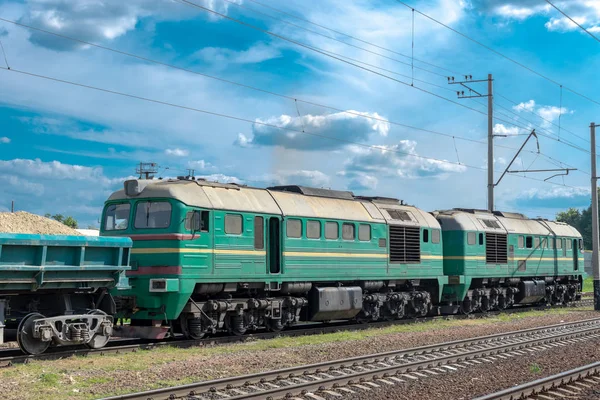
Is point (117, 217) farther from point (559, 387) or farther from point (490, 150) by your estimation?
point (490, 150)

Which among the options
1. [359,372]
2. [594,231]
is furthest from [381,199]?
[594,231]

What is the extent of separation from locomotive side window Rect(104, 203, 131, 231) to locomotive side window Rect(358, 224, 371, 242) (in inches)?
302

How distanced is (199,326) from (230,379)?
6.05 m

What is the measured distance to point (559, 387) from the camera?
12.9m

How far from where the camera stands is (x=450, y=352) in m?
16.9

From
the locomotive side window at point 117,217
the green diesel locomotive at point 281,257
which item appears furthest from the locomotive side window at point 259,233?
the locomotive side window at point 117,217

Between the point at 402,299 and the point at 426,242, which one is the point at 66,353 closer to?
the point at 402,299

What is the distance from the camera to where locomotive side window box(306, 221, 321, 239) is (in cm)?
2098

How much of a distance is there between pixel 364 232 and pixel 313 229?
2.60 metres

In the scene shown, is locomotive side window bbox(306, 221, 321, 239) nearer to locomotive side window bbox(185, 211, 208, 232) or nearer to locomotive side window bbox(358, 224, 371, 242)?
locomotive side window bbox(358, 224, 371, 242)

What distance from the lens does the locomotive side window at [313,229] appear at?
21.0 metres

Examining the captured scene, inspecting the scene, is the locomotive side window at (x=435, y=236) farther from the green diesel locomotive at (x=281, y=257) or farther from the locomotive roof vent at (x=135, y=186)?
the locomotive roof vent at (x=135, y=186)

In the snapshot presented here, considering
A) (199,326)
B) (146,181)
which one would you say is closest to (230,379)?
(199,326)

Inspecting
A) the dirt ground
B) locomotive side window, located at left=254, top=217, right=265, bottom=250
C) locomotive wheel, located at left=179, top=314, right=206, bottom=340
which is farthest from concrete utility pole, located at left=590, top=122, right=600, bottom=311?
locomotive wheel, located at left=179, top=314, right=206, bottom=340
